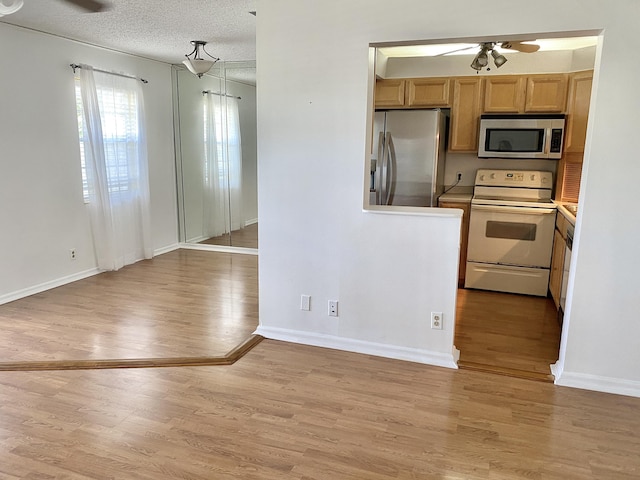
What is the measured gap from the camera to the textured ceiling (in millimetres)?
3455

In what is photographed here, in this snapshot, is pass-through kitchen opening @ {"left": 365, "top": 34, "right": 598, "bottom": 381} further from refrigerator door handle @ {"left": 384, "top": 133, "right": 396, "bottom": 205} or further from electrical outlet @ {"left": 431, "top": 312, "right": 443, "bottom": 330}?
electrical outlet @ {"left": 431, "top": 312, "right": 443, "bottom": 330}

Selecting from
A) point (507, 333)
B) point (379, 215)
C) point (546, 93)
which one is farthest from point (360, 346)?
point (546, 93)

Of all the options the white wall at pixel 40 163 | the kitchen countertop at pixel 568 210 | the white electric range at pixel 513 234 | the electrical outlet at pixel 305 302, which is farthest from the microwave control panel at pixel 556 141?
the white wall at pixel 40 163

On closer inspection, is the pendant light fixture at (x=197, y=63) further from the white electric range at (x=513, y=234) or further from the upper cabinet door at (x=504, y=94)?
the white electric range at (x=513, y=234)

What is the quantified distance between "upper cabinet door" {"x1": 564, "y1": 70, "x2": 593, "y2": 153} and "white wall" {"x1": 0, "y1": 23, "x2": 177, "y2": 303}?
4.78 m

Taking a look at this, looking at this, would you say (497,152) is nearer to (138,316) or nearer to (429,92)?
(429,92)

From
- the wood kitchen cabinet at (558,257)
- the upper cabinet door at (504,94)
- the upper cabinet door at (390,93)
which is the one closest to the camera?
the wood kitchen cabinet at (558,257)

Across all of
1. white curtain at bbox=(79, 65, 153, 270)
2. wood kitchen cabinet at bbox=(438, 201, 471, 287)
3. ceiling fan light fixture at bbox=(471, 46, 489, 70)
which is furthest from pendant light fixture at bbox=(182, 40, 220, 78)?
wood kitchen cabinet at bbox=(438, 201, 471, 287)

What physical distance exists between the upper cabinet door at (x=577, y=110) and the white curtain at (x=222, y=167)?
4026 mm

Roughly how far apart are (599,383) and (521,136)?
8.62 ft

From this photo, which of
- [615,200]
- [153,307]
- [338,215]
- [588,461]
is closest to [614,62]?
[615,200]

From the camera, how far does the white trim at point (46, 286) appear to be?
14.0 ft

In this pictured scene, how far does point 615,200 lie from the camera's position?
267 centimetres

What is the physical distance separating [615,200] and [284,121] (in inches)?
83.3
